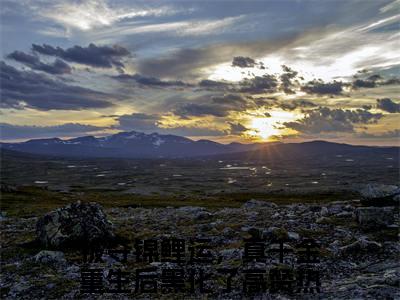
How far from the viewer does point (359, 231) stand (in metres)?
21.7

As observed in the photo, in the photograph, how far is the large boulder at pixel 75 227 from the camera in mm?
21078

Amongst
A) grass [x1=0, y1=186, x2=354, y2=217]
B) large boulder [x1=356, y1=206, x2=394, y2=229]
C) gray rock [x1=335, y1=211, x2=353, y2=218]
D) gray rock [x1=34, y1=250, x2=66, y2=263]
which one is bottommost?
grass [x1=0, y1=186, x2=354, y2=217]

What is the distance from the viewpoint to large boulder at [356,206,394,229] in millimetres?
21797

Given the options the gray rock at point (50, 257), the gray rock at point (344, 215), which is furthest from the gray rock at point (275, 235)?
the gray rock at point (50, 257)

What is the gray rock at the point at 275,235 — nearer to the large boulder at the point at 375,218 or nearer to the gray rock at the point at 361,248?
the gray rock at the point at 361,248

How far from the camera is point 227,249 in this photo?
750 inches

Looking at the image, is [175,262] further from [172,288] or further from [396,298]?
[396,298]

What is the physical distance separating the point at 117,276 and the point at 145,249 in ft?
9.75

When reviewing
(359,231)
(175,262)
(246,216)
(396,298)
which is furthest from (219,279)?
(246,216)

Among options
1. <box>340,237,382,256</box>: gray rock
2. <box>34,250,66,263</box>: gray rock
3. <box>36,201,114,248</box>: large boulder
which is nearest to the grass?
<box>36,201,114,248</box>: large boulder

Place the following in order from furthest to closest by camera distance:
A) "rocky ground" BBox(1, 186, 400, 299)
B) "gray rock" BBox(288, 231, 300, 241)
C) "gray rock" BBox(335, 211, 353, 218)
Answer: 1. "gray rock" BBox(335, 211, 353, 218)
2. "gray rock" BBox(288, 231, 300, 241)
3. "rocky ground" BBox(1, 186, 400, 299)

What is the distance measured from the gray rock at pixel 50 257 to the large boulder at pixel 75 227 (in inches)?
67.2

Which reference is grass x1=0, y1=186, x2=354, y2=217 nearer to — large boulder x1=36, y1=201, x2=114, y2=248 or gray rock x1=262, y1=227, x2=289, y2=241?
large boulder x1=36, y1=201, x2=114, y2=248

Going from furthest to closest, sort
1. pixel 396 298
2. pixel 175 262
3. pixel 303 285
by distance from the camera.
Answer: pixel 175 262 < pixel 303 285 < pixel 396 298
